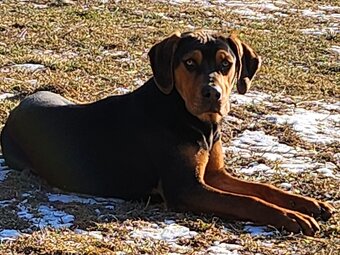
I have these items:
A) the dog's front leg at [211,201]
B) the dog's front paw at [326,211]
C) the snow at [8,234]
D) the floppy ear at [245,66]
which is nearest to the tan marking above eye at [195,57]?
the floppy ear at [245,66]

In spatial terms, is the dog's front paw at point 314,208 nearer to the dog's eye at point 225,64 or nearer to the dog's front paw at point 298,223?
the dog's front paw at point 298,223

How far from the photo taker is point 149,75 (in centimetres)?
941

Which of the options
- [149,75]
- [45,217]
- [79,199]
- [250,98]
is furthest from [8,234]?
[149,75]

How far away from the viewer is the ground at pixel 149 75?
17.1 feet

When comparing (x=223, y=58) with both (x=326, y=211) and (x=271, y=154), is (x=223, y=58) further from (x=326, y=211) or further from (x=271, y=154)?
(x=271, y=154)

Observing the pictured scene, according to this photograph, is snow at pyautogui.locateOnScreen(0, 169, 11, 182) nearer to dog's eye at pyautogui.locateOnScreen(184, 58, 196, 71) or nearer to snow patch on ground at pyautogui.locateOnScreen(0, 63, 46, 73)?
dog's eye at pyautogui.locateOnScreen(184, 58, 196, 71)

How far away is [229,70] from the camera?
5891mm

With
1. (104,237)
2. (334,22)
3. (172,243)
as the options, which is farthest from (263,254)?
(334,22)

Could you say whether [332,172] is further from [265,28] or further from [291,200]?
[265,28]

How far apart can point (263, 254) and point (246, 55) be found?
171cm

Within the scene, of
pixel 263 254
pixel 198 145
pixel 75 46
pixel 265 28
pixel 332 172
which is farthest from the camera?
pixel 265 28

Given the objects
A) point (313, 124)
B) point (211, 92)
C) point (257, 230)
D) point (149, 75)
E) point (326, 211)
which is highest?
point (211, 92)

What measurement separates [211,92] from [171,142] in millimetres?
447

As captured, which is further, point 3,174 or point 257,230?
point 3,174
